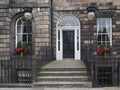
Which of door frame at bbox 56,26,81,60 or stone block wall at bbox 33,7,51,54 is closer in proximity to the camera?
stone block wall at bbox 33,7,51,54

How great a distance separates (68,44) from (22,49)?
11.0 ft

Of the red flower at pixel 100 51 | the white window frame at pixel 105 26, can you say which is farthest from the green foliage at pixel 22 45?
the white window frame at pixel 105 26

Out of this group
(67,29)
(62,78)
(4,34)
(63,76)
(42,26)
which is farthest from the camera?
(67,29)

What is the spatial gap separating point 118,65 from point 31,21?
5995 millimetres

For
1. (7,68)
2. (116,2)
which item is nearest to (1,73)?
(7,68)

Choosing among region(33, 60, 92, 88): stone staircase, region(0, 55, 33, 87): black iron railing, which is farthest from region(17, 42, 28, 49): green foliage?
region(33, 60, 92, 88): stone staircase

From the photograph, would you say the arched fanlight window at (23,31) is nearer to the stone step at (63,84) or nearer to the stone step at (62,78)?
the stone step at (62,78)

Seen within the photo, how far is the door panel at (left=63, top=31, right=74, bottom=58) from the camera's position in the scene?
1633 cm

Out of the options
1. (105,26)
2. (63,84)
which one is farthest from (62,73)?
(105,26)

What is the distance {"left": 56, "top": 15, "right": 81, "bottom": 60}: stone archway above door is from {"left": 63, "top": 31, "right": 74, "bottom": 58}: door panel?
28 centimetres

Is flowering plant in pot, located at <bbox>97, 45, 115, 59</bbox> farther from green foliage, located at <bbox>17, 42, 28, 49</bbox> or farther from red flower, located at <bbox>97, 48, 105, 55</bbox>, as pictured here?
green foliage, located at <bbox>17, 42, 28, 49</bbox>

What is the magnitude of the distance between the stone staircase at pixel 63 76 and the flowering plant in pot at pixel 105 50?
1412 millimetres

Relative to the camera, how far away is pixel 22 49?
578 inches

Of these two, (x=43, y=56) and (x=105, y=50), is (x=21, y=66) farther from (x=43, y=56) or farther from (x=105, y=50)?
(x=105, y=50)
